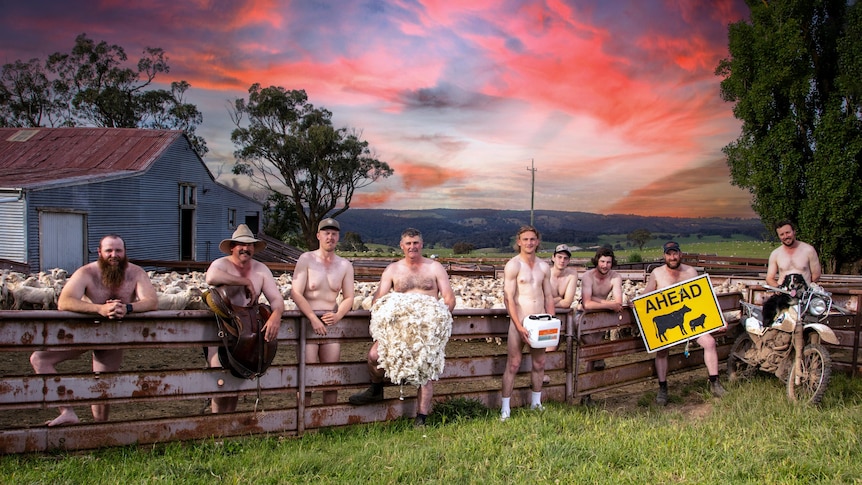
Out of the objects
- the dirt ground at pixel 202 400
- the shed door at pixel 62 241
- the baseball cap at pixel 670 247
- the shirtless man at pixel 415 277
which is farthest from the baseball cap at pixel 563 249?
the shed door at pixel 62 241

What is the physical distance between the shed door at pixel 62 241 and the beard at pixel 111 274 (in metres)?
19.3

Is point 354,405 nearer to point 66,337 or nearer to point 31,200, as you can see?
point 66,337

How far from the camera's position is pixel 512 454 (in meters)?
4.98

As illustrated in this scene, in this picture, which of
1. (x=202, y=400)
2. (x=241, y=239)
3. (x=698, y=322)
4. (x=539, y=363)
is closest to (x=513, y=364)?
(x=539, y=363)

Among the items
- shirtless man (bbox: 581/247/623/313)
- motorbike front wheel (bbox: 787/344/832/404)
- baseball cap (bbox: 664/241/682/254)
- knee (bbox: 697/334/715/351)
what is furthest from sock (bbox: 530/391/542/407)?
motorbike front wheel (bbox: 787/344/832/404)

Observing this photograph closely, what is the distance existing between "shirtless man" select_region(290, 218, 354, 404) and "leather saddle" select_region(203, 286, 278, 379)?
59cm

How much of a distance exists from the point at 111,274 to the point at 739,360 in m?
7.75

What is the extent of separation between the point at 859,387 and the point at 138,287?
840 centimetres

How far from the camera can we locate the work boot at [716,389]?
732cm

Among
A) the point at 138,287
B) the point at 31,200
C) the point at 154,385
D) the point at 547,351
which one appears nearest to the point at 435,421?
the point at 547,351

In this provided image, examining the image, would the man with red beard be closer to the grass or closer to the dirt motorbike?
the grass

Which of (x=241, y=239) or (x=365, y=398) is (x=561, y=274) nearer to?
(x=365, y=398)

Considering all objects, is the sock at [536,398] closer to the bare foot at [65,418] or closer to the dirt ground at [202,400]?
the dirt ground at [202,400]

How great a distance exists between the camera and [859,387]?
24.7ft
